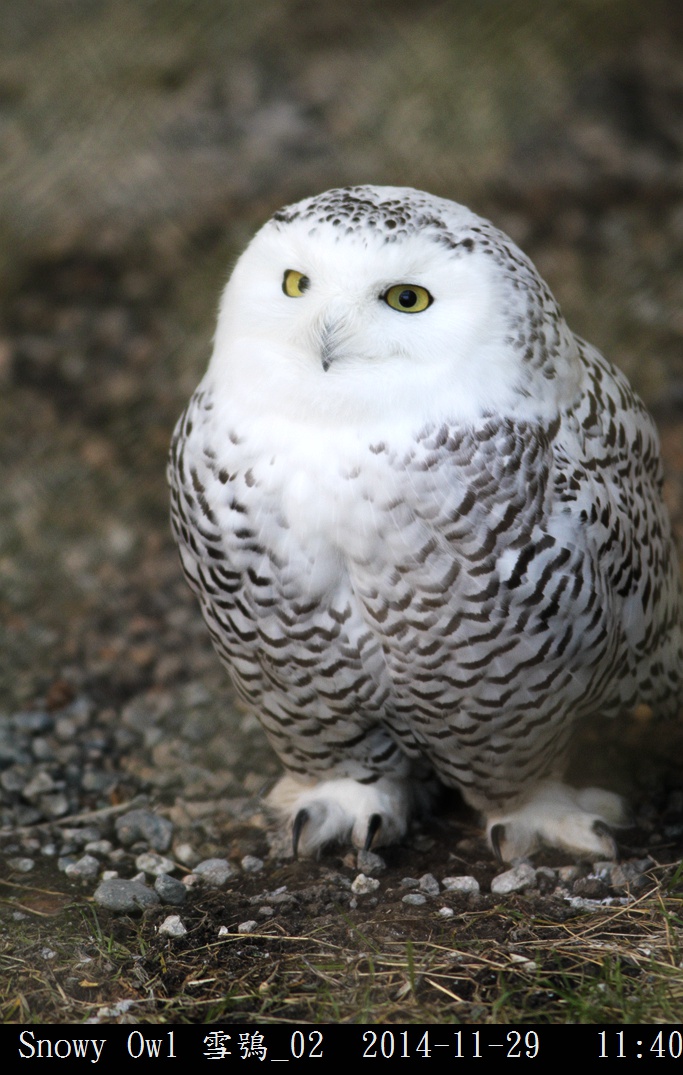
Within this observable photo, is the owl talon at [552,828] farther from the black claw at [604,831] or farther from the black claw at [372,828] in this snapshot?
the black claw at [372,828]

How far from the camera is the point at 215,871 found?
3.34 meters


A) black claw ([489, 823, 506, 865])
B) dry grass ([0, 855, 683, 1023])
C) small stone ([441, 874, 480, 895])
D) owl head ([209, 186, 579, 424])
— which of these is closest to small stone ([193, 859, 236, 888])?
dry grass ([0, 855, 683, 1023])

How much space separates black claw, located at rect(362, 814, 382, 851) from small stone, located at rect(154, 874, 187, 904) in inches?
20.0

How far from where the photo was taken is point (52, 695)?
416 cm

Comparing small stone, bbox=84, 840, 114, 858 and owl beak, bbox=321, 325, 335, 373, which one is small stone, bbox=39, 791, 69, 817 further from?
owl beak, bbox=321, 325, 335, 373

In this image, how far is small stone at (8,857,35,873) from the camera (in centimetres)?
334

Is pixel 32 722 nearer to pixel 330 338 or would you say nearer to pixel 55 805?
pixel 55 805

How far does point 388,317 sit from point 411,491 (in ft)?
1.26

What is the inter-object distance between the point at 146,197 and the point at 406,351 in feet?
12.8

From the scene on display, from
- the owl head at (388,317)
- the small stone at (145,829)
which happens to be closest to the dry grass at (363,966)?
the small stone at (145,829)

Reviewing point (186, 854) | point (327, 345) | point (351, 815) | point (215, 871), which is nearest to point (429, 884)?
point (351, 815)

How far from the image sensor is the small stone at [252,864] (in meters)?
3.37

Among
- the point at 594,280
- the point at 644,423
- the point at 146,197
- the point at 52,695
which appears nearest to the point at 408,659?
the point at 644,423
